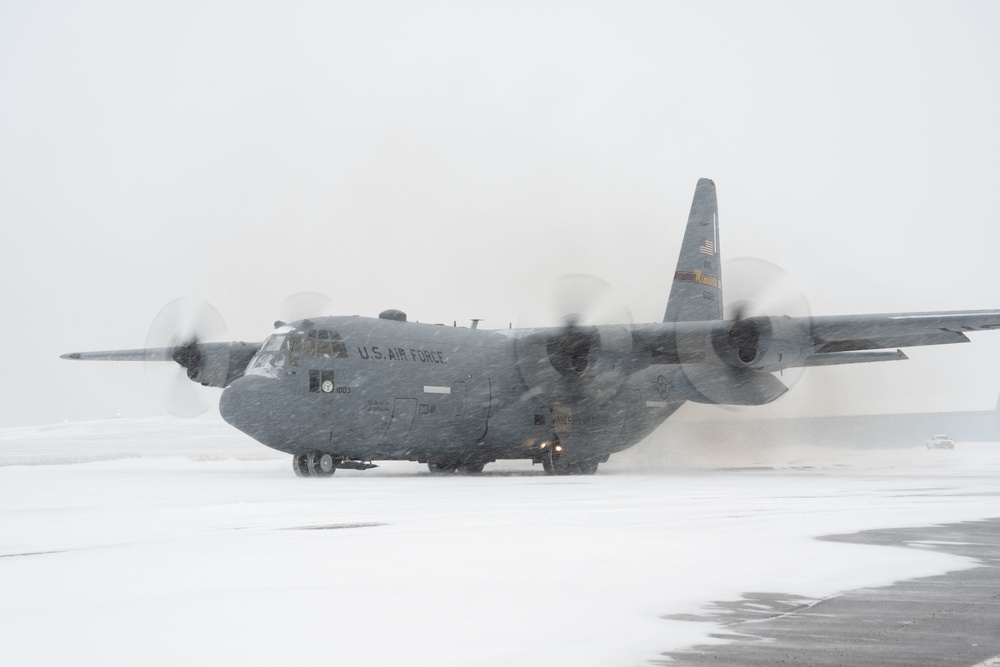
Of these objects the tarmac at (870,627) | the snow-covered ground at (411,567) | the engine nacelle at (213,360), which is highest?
the engine nacelle at (213,360)

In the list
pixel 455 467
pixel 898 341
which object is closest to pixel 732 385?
pixel 898 341

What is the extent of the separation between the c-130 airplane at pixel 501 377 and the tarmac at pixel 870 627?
52.2 feet

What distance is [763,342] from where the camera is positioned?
23.4 m

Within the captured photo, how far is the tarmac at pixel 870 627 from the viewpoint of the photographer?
16.1 ft

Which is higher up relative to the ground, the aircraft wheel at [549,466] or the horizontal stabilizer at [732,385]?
the horizontal stabilizer at [732,385]

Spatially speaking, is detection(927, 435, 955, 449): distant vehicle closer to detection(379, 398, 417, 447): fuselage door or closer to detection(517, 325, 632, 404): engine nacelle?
detection(517, 325, 632, 404): engine nacelle

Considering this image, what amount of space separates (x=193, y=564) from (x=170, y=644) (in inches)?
118

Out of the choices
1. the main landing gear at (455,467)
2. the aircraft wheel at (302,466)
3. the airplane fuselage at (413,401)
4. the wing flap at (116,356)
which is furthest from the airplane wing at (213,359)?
the aircraft wheel at (302,466)

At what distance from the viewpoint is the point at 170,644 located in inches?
205

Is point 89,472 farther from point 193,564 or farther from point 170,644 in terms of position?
point 170,644

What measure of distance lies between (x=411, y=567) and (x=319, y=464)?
1485 centimetres

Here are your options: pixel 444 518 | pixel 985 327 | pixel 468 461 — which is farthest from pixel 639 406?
pixel 444 518

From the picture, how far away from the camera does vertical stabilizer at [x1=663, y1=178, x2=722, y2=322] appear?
30.8 meters

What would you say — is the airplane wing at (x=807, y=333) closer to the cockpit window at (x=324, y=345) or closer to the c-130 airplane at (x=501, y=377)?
the c-130 airplane at (x=501, y=377)
